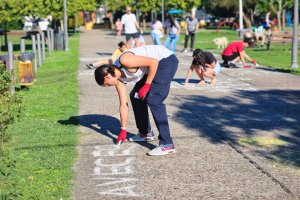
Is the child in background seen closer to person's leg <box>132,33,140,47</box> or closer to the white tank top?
the white tank top

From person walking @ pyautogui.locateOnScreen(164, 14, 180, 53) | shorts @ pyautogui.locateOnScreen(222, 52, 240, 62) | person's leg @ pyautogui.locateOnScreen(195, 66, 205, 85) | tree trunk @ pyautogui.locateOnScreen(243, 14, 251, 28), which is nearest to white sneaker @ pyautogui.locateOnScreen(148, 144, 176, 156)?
person's leg @ pyautogui.locateOnScreen(195, 66, 205, 85)

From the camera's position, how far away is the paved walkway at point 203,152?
5.49m

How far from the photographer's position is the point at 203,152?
22.7ft

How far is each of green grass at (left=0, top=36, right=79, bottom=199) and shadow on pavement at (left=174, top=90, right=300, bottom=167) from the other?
1.83m

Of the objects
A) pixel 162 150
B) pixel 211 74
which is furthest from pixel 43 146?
pixel 211 74

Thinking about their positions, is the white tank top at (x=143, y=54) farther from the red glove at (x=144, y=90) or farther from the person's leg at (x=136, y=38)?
the person's leg at (x=136, y=38)

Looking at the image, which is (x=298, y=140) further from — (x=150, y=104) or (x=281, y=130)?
(x=150, y=104)

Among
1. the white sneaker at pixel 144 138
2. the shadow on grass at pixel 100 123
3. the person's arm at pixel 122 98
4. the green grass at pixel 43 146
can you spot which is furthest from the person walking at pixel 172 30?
the person's arm at pixel 122 98

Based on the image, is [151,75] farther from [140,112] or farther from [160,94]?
[140,112]

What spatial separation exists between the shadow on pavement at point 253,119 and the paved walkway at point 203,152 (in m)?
0.01

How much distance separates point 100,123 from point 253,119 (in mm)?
2276

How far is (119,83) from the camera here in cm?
700

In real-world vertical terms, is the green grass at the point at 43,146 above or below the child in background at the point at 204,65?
below

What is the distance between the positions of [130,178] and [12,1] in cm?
2447
